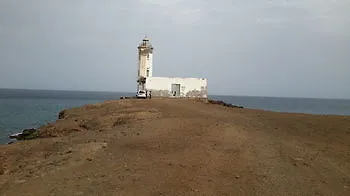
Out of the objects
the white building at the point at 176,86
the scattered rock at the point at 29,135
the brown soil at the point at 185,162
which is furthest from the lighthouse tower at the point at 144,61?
the brown soil at the point at 185,162

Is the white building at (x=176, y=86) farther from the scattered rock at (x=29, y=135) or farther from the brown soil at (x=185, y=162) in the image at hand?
the brown soil at (x=185, y=162)

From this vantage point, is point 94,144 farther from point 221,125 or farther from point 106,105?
point 106,105

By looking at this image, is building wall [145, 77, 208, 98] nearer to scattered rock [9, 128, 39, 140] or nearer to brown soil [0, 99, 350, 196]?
Answer: scattered rock [9, 128, 39, 140]

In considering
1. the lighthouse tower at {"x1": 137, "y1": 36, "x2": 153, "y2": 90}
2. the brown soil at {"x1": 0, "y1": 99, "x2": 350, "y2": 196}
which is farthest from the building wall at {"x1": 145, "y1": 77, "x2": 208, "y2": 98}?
the brown soil at {"x1": 0, "y1": 99, "x2": 350, "y2": 196}

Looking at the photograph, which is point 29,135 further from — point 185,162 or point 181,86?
point 181,86

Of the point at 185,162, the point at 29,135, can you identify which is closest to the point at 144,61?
the point at 29,135

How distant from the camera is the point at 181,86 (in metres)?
38.5

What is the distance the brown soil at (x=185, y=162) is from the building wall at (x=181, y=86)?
857 inches

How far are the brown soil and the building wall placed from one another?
Answer: 21779 mm

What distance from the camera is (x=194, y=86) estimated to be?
3888 centimetres

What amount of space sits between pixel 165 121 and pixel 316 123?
7.43 m

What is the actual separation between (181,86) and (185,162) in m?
28.4

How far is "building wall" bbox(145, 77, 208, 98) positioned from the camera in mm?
38031

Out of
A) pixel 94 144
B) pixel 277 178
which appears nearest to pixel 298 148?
A: pixel 277 178
